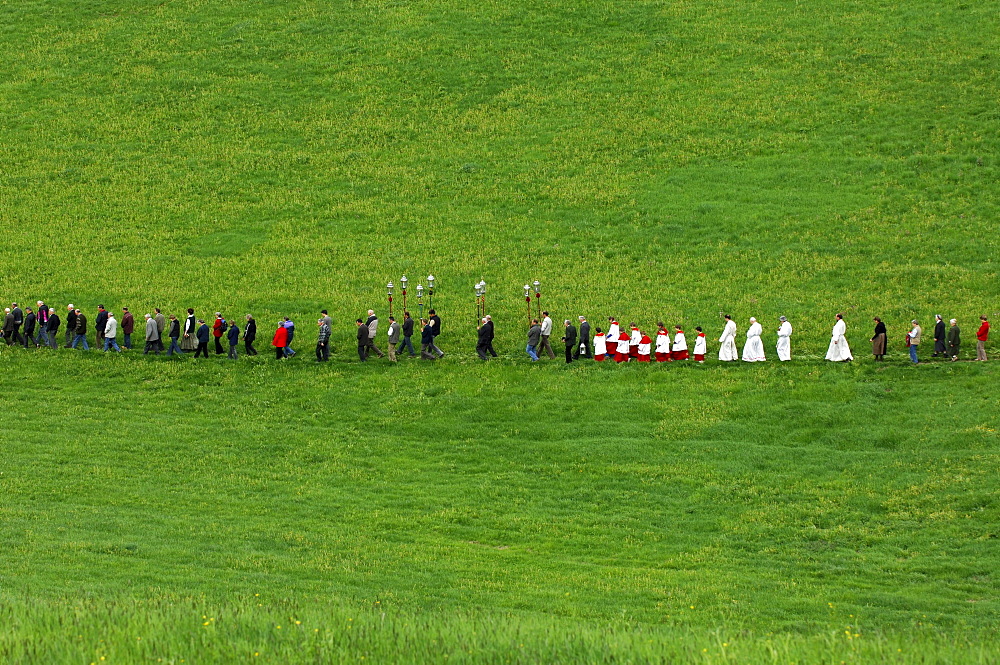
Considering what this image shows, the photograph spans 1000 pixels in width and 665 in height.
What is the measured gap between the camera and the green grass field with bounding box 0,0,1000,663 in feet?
71.8

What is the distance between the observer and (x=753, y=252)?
5494 centimetres

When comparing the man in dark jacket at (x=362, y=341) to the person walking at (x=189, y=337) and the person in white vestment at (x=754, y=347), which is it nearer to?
the person walking at (x=189, y=337)

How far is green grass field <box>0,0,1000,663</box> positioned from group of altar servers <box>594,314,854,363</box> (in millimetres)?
1066

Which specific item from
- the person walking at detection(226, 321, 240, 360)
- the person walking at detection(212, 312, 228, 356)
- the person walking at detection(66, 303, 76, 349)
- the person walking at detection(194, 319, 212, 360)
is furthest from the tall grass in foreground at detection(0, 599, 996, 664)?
the person walking at detection(66, 303, 76, 349)

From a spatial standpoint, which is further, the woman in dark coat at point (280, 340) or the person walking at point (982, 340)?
the woman in dark coat at point (280, 340)

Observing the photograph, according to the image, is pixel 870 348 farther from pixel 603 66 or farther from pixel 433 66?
pixel 433 66

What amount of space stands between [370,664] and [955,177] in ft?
179

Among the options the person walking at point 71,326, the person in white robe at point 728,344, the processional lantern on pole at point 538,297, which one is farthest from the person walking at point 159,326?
the person in white robe at point 728,344

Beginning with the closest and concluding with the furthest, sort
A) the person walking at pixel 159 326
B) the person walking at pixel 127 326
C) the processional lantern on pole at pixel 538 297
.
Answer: the person walking at pixel 159 326 → the person walking at pixel 127 326 → the processional lantern on pole at pixel 538 297

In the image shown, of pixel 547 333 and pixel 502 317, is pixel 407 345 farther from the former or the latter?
pixel 502 317

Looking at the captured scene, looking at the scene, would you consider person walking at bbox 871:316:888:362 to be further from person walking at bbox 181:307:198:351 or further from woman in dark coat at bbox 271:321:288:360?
person walking at bbox 181:307:198:351

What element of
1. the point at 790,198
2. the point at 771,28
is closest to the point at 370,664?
the point at 790,198

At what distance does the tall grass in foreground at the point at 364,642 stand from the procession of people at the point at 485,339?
2379cm

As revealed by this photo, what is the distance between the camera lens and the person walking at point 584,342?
41938mm
